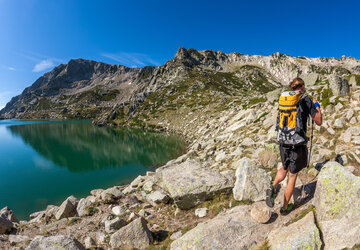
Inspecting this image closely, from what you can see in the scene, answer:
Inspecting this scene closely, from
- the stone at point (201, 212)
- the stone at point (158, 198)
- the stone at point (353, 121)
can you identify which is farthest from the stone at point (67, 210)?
the stone at point (353, 121)

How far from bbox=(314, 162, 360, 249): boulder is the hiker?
755mm

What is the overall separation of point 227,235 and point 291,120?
14.3 feet

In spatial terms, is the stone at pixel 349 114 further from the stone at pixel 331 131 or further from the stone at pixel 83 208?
the stone at pixel 83 208

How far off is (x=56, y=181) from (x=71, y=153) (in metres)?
17.5

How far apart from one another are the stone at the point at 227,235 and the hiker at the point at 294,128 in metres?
1.20

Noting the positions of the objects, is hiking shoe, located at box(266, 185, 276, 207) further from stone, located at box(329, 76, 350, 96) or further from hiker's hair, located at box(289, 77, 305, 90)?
stone, located at box(329, 76, 350, 96)

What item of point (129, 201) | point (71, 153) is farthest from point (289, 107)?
point (71, 153)

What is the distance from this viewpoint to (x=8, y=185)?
2294cm

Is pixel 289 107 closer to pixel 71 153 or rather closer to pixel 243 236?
pixel 243 236

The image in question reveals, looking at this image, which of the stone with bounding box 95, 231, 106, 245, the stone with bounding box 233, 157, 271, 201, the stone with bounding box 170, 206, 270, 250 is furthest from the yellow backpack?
the stone with bounding box 95, 231, 106, 245

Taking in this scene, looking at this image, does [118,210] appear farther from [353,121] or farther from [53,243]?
[353,121]

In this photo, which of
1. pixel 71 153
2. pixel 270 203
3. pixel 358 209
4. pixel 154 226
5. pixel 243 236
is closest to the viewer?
pixel 358 209

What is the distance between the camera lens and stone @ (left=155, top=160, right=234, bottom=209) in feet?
26.9

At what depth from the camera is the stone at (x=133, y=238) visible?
619cm
